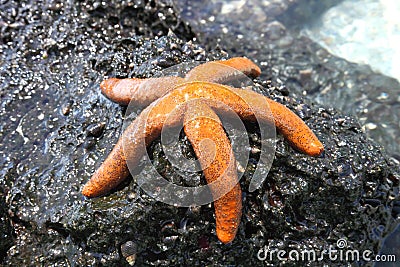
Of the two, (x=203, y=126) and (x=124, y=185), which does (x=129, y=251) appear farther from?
(x=203, y=126)

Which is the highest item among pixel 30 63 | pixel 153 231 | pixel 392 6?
pixel 30 63

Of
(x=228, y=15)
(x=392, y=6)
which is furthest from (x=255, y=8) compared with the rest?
(x=392, y=6)

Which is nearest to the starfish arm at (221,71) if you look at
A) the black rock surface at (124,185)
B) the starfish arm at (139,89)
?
the starfish arm at (139,89)

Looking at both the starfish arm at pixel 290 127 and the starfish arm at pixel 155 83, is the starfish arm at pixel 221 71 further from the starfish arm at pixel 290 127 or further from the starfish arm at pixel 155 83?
the starfish arm at pixel 290 127

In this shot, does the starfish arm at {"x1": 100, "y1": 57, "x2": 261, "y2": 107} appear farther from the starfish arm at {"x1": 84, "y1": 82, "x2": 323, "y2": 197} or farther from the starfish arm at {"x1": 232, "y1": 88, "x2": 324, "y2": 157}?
the starfish arm at {"x1": 232, "y1": 88, "x2": 324, "y2": 157}

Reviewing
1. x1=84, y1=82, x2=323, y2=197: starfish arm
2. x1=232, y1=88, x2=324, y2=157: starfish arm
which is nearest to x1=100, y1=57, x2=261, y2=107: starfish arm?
x1=84, y1=82, x2=323, y2=197: starfish arm

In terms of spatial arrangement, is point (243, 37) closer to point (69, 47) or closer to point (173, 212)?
point (69, 47)
